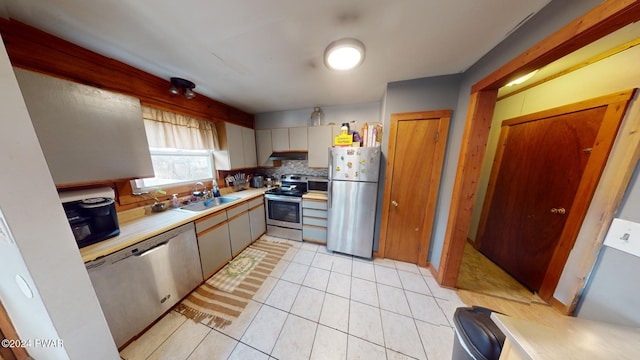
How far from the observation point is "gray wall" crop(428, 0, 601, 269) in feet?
2.84

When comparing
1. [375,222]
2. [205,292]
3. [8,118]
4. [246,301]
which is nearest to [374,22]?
[8,118]

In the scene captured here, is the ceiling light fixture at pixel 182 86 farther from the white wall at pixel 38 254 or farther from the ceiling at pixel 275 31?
the white wall at pixel 38 254

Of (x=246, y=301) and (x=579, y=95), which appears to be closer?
(x=579, y=95)

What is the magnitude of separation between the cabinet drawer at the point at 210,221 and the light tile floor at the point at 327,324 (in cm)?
78

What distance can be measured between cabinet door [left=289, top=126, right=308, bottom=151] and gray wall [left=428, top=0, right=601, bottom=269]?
1981 millimetres

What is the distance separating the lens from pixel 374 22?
41.4 inches

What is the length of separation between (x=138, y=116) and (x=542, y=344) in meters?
2.84

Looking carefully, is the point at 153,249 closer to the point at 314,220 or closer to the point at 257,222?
the point at 257,222

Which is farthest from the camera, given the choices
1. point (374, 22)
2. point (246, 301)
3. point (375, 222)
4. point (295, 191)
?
point (295, 191)

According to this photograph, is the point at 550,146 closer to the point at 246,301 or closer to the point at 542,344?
the point at 542,344

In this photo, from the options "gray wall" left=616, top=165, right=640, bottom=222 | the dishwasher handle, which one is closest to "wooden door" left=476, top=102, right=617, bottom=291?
"gray wall" left=616, top=165, right=640, bottom=222

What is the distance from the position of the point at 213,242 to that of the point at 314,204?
1363 millimetres

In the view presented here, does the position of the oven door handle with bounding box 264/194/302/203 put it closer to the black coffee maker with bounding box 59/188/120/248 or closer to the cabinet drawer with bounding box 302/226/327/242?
the cabinet drawer with bounding box 302/226/327/242

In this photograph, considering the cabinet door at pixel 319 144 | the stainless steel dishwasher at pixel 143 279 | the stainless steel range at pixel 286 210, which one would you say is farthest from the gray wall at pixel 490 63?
the stainless steel dishwasher at pixel 143 279
